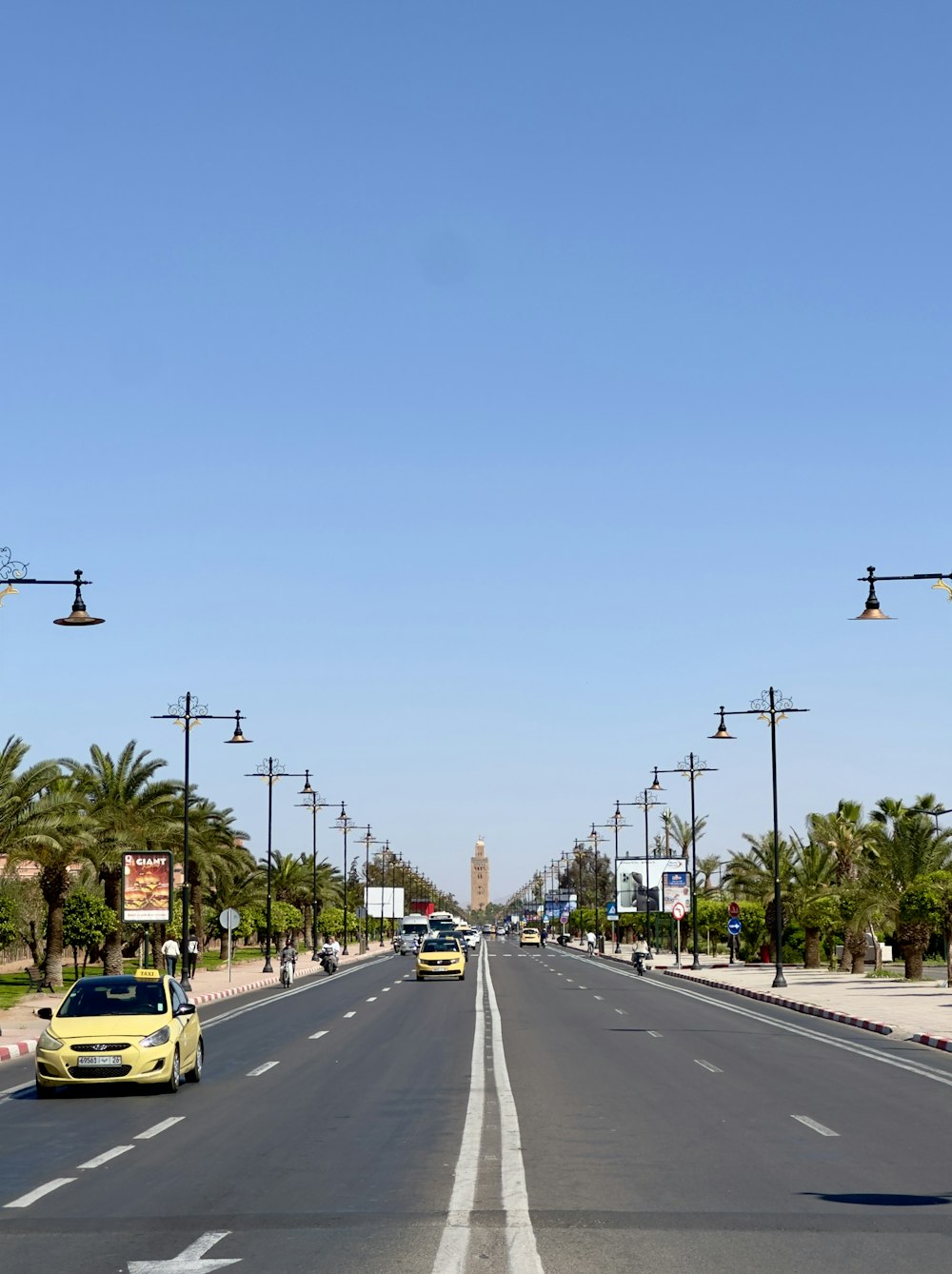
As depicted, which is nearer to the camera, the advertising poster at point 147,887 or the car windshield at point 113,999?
the car windshield at point 113,999

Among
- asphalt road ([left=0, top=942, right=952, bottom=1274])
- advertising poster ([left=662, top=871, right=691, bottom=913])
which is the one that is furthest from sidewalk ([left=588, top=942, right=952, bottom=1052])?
advertising poster ([left=662, top=871, right=691, bottom=913])

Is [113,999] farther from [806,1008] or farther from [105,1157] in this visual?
[806,1008]

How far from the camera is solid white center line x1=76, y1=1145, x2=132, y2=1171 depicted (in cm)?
1377

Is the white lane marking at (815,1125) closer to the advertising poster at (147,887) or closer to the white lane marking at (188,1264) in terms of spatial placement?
the white lane marking at (188,1264)

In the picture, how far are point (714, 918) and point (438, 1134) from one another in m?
91.1

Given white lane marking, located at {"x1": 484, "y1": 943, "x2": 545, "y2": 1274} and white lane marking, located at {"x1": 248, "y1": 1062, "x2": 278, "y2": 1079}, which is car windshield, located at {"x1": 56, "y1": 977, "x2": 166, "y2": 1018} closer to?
white lane marking, located at {"x1": 248, "y1": 1062, "x2": 278, "y2": 1079}

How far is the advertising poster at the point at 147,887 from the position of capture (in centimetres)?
5091

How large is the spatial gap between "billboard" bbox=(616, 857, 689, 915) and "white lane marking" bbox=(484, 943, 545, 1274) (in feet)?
356

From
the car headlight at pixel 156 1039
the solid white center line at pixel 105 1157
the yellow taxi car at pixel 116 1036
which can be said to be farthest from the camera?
the car headlight at pixel 156 1039

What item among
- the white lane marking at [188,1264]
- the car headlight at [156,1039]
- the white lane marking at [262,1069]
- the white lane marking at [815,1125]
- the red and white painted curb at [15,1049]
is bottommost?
the red and white painted curb at [15,1049]

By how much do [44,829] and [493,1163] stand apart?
122ft

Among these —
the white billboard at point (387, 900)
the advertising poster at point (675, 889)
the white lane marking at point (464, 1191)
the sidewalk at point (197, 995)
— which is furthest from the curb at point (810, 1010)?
the white billboard at point (387, 900)

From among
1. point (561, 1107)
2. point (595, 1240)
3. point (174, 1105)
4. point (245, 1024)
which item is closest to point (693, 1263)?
point (595, 1240)

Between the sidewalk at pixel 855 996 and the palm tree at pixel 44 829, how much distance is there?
21.8 meters
